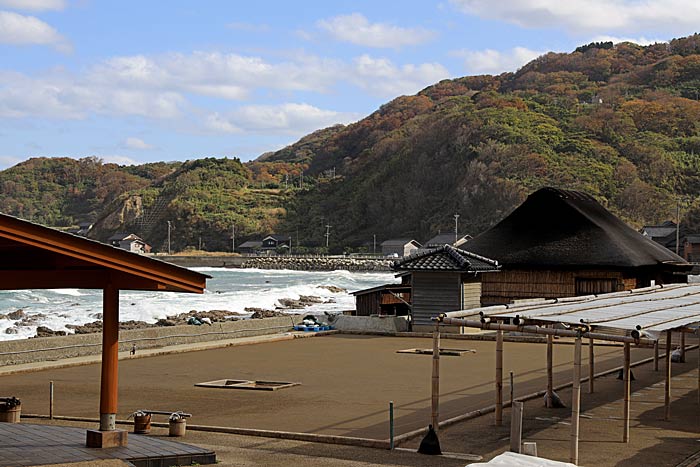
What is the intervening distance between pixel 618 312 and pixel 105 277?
6.15 meters

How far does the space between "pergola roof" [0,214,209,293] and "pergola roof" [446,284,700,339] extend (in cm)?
358

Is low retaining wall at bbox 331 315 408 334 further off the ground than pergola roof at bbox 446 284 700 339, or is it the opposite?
pergola roof at bbox 446 284 700 339

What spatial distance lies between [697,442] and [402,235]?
118 metres

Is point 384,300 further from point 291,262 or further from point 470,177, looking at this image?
point 470,177

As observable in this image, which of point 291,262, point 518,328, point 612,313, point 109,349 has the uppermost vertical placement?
point 612,313

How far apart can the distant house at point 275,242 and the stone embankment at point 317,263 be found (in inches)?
273

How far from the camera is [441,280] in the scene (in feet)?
91.5

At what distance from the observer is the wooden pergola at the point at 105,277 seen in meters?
8.73

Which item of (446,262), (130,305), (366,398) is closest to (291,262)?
(130,305)

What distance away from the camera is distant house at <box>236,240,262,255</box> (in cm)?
13988

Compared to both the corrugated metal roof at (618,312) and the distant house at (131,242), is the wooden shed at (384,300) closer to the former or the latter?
the corrugated metal roof at (618,312)

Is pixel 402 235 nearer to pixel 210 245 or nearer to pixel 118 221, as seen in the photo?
pixel 210 245

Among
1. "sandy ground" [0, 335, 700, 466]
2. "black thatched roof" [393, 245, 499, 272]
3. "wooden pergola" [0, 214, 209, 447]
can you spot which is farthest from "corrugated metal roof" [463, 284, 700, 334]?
"black thatched roof" [393, 245, 499, 272]

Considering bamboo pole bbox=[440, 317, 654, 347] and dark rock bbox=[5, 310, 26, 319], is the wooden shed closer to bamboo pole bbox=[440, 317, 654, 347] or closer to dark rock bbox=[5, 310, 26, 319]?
bamboo pole bbox=[440, 317, 654, 347]
